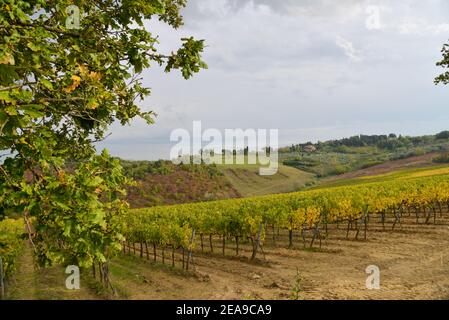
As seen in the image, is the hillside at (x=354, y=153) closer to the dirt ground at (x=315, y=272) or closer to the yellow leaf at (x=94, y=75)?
the dirt ground at (x=315, y=272)

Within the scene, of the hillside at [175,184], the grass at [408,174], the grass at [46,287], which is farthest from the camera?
the hillside at [175,184]

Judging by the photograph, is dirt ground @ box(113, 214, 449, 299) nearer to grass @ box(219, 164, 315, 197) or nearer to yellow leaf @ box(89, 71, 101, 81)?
yellow leaf @ box(89, 71, 101, 81)

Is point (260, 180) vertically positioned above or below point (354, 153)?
below

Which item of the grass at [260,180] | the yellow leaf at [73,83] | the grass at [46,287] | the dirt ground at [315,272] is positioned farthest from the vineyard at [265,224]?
the grass at [260,180]

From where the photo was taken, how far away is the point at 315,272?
709 inches

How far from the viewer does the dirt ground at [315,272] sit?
1478cm

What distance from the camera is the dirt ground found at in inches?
582

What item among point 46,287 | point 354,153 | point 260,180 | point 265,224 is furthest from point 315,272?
point 354,153

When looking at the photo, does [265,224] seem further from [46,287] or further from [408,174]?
[408,174]

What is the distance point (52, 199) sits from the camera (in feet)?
18.2

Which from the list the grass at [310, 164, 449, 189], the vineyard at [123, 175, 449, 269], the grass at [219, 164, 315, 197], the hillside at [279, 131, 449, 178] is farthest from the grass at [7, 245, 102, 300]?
the hillside at [279, 131, 449, 178]

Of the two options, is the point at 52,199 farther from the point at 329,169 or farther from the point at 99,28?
the point at 329,169

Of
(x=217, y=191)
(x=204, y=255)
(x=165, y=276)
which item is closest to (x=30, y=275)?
(x=165, y=276)
